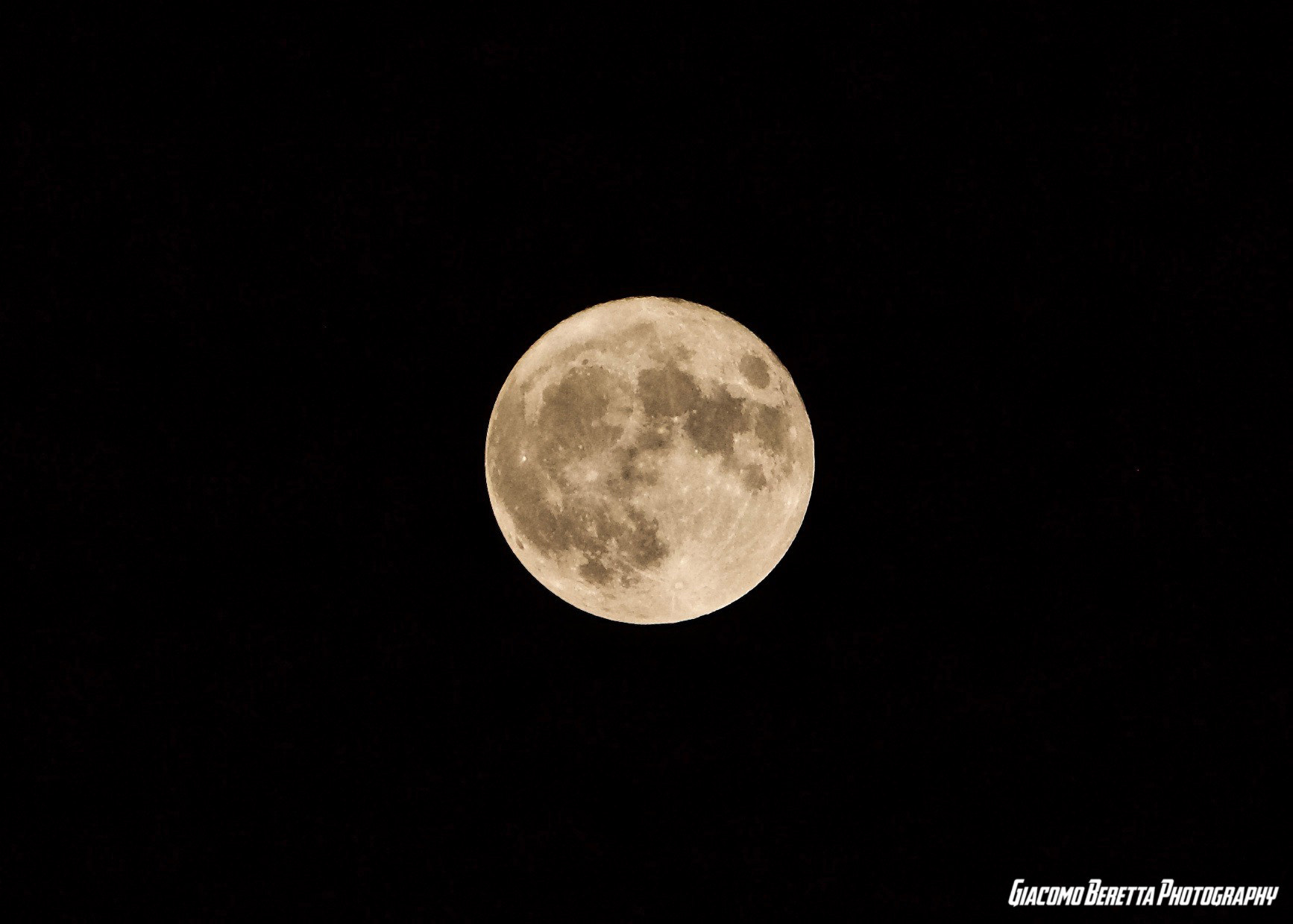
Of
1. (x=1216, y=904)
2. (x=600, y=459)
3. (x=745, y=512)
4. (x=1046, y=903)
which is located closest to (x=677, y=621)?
(x=745, y=512)

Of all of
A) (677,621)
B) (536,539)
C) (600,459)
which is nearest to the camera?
(600,459)

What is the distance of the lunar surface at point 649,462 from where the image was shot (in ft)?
11.5

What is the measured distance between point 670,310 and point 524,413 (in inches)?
45.1

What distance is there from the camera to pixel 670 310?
405cm

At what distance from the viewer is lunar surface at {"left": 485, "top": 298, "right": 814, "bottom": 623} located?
11.5 feet

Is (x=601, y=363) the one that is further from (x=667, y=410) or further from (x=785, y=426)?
(x=785, y=426)

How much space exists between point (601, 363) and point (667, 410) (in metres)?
0.51

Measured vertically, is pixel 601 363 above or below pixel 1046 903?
above

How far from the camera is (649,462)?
136 inches

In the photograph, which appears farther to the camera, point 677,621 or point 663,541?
point 677,621

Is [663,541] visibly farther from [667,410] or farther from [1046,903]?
[1046,903]

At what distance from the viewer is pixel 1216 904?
4281mm

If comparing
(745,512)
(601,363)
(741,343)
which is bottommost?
(745,512)

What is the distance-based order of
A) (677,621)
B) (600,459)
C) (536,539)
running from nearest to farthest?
(600,459)
(536,539)
(677,621)
